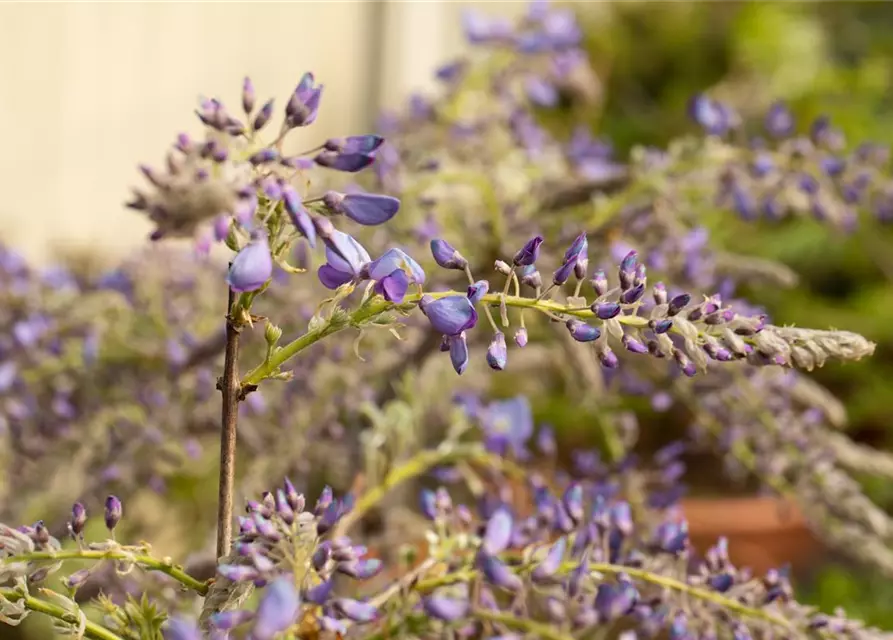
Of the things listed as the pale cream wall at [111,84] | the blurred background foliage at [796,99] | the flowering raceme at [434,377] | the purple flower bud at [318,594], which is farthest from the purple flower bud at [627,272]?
the pale cream wall at [111,84]

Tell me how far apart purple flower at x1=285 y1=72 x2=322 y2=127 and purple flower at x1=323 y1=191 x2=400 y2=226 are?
37 mm

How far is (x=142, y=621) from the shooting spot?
18.4 inches

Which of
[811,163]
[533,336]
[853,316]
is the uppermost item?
[811,163]

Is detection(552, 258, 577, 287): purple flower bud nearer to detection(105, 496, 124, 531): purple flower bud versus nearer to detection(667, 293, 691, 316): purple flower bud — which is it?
detection(667, 293, 691, 316): purple flower bud

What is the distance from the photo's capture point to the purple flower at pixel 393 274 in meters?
0.43

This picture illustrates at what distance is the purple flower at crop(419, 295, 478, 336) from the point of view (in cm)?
43

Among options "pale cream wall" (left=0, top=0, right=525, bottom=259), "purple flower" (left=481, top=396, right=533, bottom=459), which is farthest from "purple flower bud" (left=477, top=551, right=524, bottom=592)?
"pale cream wall" (left=0, top=0, right=525, bottom=259)

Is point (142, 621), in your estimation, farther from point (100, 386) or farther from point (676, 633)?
point (100, 386)

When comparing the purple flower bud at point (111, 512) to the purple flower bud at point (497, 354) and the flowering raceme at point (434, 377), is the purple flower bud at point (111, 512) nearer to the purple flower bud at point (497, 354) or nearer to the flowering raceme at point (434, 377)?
the flowering raceme at point (434, 377)

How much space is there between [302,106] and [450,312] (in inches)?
4.8

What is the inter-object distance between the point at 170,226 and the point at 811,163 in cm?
78

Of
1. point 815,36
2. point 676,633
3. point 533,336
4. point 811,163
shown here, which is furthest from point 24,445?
point 815,36

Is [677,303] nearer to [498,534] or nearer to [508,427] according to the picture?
[498,534]

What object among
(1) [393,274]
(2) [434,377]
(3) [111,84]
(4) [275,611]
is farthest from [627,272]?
(3) [111,84]
